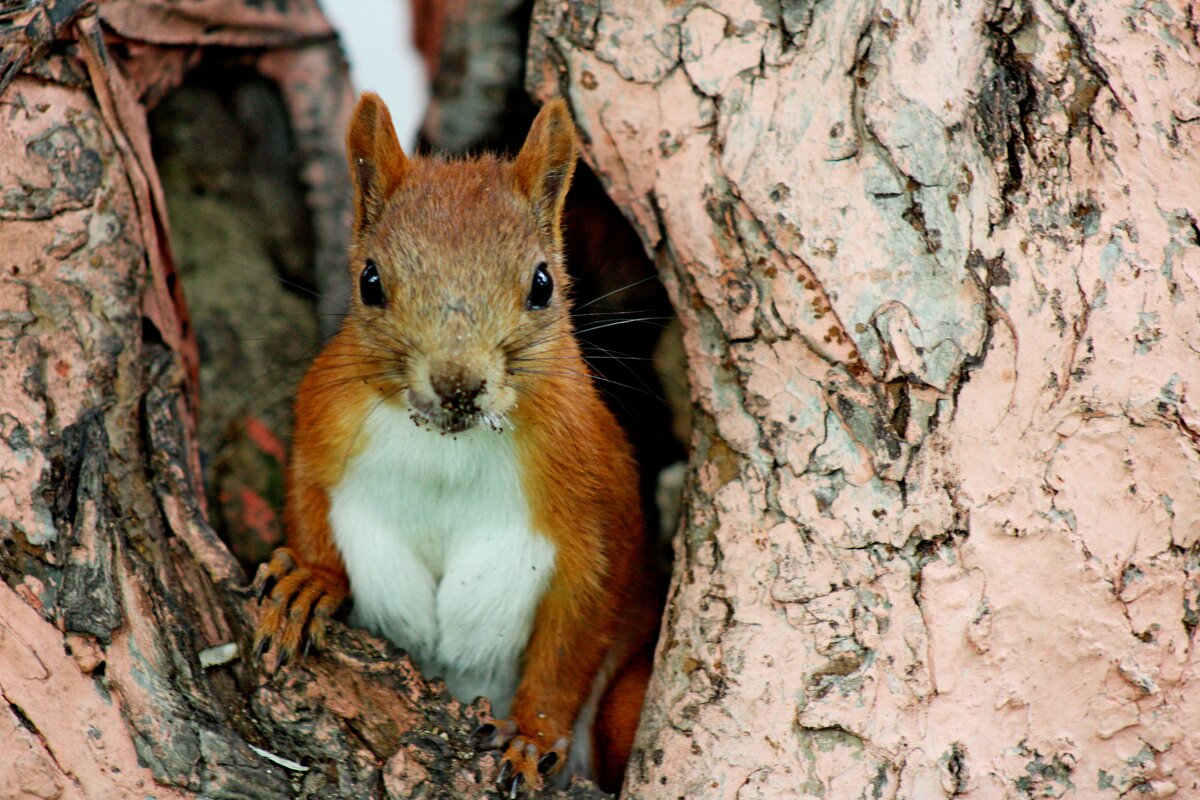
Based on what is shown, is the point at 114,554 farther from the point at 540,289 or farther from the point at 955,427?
the point at 955,427

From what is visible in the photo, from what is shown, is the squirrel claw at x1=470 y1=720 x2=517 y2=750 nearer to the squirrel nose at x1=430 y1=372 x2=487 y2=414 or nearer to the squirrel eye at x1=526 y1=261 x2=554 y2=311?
the squirrel nose at x1=430 y1=372 x2=487 y2=414

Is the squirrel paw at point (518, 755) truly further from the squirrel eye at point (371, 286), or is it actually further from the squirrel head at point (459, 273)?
the squirrel eye at point (371, 286)

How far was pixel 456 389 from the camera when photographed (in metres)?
1.80

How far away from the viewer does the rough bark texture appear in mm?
1884

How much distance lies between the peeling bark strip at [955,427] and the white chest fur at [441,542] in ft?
1.10

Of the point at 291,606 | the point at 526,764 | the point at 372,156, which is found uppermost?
the point at 372,156

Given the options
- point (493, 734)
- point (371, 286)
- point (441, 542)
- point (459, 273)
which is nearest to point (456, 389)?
point (459, 273)

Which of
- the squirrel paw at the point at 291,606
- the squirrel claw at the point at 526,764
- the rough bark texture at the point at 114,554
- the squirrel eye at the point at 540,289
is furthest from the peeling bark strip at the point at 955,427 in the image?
the squirrel paw at the point at 291,606

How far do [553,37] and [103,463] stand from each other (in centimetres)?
118

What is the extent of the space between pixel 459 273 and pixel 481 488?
43cm

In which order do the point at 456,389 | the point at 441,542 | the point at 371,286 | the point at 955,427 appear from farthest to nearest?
1. the point at 441,542
2. the point at 371,286
3. the point at 955,427
4. the point at 456,389

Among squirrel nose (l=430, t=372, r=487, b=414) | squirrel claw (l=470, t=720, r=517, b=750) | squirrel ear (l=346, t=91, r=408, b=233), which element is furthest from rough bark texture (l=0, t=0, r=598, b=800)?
squirrel nose (l=430, t=372, r=487, b=414)

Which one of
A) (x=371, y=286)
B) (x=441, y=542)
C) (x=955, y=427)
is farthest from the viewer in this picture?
(x=441, y=542)

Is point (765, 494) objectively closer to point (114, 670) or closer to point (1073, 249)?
point (1073, 249)
